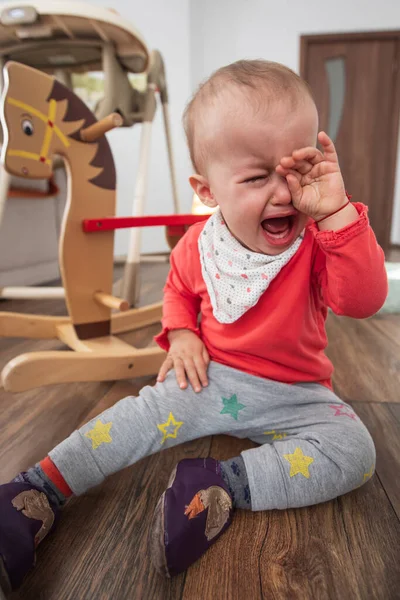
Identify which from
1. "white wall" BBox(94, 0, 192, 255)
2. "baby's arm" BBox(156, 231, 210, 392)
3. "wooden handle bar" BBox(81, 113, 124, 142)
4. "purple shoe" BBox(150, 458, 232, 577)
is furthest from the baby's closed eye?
"white wall" BBox(94, 0, 192, 255)

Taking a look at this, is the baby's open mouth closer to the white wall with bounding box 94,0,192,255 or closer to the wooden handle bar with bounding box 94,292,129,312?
the wooden handle bar with bounding box 94,292,129,312

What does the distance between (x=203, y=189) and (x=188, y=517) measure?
1.17ft

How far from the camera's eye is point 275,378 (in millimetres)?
524

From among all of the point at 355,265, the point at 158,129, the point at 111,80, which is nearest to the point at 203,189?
the point at 355,265

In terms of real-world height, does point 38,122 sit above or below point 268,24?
below

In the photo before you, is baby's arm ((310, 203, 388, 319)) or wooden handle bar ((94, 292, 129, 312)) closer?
baby's arm ((310, 203, 388, 319))

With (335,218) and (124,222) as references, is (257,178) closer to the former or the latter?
(335,218)

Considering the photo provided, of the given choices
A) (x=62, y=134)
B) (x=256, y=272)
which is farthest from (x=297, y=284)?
(x=62, y=134)

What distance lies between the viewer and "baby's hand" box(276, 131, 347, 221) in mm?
393

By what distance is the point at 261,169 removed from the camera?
0.42 metres

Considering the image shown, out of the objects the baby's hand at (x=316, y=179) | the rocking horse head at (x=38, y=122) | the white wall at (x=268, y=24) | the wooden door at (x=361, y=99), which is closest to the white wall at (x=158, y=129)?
the white wall at (x=268, y=24)

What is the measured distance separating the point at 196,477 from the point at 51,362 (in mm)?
333

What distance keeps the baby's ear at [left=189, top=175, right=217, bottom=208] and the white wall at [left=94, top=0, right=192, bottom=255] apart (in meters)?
2.16

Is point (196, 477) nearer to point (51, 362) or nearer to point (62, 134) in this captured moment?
point (51, 362)
